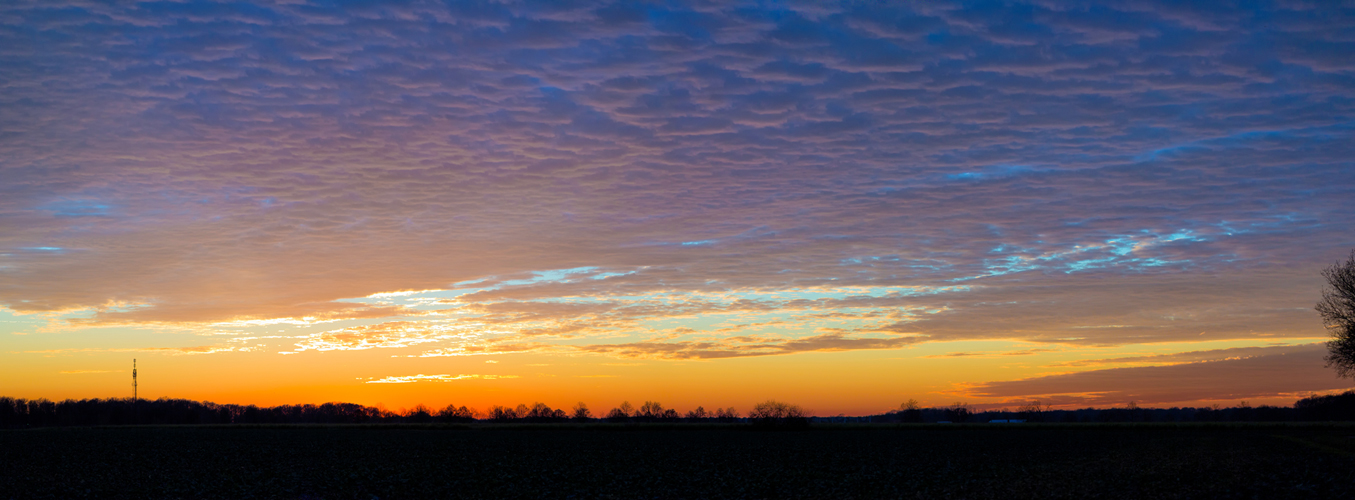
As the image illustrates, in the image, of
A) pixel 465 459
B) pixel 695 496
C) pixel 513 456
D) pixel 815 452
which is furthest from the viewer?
pixel 815 452

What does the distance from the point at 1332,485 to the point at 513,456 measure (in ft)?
144

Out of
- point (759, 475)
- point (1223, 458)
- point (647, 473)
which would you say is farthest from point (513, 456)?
point (1223, 458)

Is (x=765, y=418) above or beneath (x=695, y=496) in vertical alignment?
beneath

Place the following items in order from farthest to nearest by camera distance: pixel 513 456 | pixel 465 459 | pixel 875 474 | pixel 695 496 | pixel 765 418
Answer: pixel 765 418 → pixel 513 456 → pixel 465 459 → pixel 875 474 → pixel 695 496

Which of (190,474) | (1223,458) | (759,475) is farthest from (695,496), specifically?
(1223,458)

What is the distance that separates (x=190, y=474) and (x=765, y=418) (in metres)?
102

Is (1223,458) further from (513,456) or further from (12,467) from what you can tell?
(12,467)

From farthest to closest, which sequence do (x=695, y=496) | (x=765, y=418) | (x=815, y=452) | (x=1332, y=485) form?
(x=765, y=418), (x=815, y=452), (x=695, y=496), (x=1332, y=485)

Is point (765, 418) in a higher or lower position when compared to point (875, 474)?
lower

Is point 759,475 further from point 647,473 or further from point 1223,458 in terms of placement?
point 1223,458

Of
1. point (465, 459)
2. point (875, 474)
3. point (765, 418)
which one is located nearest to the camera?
point (875, 474)

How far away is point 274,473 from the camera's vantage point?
40.4m

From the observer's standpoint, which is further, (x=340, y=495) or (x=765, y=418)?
(x=765, y=418)

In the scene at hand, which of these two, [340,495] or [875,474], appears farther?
[875,474]
